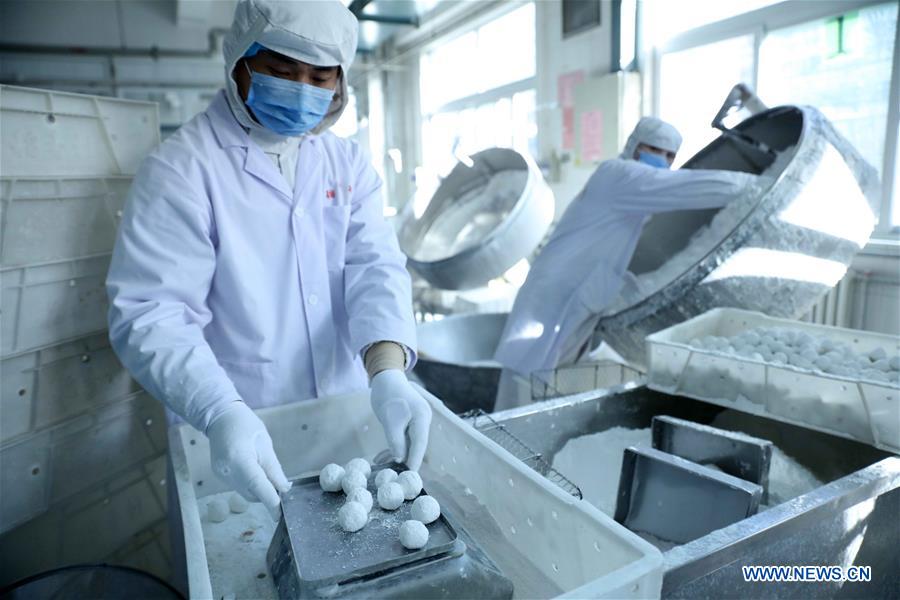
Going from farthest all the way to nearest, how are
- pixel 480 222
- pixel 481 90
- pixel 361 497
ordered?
pixel 481 90, pixel 480 222, pixel 361 497

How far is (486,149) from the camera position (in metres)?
2.88

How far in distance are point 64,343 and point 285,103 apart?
599 mm

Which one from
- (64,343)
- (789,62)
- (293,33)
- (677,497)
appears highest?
(789,62)

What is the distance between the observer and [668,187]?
171cm

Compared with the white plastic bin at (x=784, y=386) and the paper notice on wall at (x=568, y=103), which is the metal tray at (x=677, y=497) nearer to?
the white plastic bin at (x=784, y=386)

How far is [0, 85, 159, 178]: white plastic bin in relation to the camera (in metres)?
0.98

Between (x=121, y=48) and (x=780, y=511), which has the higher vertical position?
(x=121, y=48)

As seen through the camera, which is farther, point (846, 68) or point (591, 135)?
point (591, 135)

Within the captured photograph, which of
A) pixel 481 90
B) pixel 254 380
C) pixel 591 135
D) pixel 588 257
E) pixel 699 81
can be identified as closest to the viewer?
pixel 254 380

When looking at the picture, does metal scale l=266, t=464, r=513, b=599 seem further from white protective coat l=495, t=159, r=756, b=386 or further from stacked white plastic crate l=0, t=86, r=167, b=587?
white protective coat l=495, t=159, r=756, b=386

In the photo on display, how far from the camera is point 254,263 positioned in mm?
987

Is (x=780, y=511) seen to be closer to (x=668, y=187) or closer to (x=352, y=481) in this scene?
(x=352, y=481)

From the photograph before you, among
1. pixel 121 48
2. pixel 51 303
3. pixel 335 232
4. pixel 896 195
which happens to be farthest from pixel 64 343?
pixel 121 48

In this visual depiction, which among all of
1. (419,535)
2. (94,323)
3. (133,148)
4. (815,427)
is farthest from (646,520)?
(133,148)
